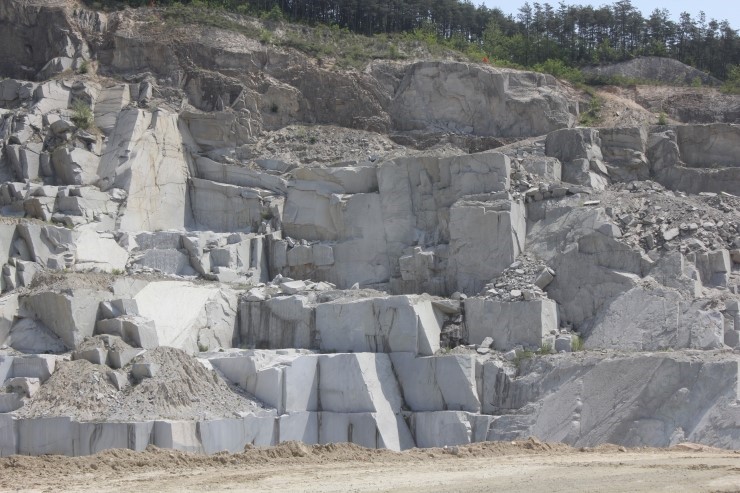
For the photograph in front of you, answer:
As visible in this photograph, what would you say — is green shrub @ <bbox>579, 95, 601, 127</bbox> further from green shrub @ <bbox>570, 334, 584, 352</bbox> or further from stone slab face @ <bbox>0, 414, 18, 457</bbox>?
stone slab face @ <bbox>0, 414, 18, 457</bbox>

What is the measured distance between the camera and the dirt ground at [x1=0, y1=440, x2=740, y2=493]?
63.1 feet

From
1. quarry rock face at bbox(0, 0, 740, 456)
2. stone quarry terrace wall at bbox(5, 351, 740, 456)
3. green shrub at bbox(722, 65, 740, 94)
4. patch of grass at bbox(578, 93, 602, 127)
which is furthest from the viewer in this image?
green shrub at bbox(722, 65, 740, 94)

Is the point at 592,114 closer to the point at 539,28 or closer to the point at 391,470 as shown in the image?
the point at 539,28

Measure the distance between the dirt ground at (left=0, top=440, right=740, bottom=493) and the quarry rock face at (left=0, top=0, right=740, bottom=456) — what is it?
2051mm

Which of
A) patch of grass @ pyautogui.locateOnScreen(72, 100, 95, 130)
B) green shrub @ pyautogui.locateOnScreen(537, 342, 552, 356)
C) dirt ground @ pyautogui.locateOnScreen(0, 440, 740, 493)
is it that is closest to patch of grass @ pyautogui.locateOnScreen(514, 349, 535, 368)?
green shrub @ pyautogui.locateOnScreen(537, 342, 552, 356)

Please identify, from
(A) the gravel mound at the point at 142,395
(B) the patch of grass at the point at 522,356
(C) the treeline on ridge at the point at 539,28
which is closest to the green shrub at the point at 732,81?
(C) the treeline on ridge at the point at 539,28

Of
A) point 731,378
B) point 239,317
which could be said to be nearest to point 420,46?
point 239,317

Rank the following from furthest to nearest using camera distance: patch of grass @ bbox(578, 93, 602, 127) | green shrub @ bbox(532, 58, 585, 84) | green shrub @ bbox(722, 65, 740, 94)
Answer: green shrub @ bbox(532, 58, 585, 84)
green shrub @ bbox(722, 65, 740, 94)
patch of grass @ bbox(578, 93, 602, 127)

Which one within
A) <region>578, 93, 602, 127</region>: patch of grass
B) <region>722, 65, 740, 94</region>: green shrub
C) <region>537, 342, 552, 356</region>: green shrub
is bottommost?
<region>537, 342, 552, 356</region>: green shrub

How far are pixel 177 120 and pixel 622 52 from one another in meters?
22.1

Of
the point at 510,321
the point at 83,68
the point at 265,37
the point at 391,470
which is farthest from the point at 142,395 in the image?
the point at 265,37

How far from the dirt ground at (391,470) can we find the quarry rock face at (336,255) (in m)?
2.05

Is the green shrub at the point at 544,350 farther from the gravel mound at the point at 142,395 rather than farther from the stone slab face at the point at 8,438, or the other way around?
the stone slab face at the point at 8,438

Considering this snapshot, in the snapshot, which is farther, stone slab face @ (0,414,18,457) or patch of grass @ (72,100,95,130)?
patch of grass @ (72,100,95,130)
